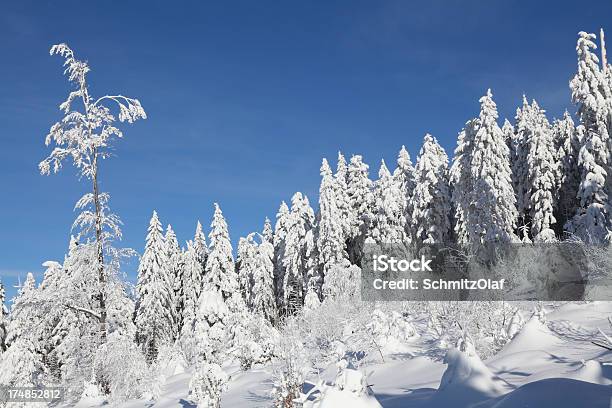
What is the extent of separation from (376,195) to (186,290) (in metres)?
17.8

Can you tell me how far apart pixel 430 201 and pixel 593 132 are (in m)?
14.0

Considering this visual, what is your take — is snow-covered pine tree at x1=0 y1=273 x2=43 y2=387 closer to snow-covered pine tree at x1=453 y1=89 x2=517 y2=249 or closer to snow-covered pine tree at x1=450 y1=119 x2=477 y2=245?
snow-covered pine tree at x1=453 y1=89 x2=517 y2=249

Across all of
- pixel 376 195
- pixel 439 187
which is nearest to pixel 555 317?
pixel 439 187

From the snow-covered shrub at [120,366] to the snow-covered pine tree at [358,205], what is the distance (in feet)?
99.4

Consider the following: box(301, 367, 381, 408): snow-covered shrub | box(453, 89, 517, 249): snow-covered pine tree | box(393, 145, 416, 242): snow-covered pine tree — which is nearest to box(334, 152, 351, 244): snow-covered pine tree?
box(393, 145, 416, 242): snow-covered pine tree

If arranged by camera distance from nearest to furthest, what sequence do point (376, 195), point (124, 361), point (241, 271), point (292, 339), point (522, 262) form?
point (124, 361) < point (292, 339) < point (522, 262) < point (376, 195) < point (241, 271)

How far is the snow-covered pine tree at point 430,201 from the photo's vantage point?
38156 mm

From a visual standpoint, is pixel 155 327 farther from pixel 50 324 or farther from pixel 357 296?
pixel 50 324

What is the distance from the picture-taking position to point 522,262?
22719 millimetres

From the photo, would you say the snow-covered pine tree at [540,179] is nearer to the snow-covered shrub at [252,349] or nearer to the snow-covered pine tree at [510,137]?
the snow-covered pine tree at [510,137]

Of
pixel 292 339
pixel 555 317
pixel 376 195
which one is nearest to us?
pixel 292 339

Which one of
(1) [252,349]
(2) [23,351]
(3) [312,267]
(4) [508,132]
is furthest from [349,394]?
(4) [508,132]

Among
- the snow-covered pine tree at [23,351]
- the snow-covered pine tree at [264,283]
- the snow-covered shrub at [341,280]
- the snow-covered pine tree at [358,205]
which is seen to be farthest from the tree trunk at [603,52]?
the snow-covered pine tree at [264,283]

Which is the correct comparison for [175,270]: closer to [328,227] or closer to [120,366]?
[328,227]
